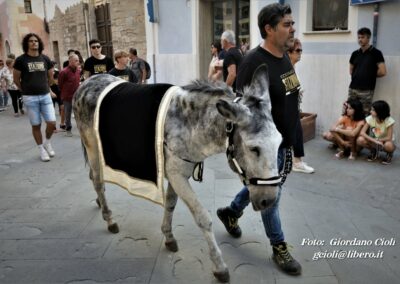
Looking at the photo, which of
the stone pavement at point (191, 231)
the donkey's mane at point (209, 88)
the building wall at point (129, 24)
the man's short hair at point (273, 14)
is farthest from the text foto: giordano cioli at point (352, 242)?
the building wall at point (129, 24)

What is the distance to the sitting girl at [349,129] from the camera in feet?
18.7

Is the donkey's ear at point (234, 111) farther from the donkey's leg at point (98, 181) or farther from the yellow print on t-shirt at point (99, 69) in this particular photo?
the yellow print on t-shirt at point (99, 69)

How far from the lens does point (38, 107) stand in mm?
6156

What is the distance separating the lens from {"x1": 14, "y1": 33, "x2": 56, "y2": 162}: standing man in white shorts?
5.96 metres

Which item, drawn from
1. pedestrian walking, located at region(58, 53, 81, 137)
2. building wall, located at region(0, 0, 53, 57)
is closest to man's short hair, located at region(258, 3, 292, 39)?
pedestrian walking, located at region(58, 53, 81, 137)

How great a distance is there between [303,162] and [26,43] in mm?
4616

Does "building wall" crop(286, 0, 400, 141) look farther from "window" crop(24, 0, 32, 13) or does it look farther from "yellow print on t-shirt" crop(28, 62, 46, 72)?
"window" crop(24, 0, 32, 13)

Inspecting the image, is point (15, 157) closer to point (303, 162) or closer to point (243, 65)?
point (303, 162)

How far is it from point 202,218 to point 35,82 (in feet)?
14.4

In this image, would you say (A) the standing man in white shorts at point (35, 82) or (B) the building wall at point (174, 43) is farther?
(B) the building wall at point (174, 43)

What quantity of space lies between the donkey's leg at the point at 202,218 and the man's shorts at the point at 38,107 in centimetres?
411

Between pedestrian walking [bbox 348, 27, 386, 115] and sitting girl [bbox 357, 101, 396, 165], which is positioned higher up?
pedestrian walking [bbox 348, 27, 386, 115]

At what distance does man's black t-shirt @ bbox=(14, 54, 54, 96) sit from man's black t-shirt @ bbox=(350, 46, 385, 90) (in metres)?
4.99

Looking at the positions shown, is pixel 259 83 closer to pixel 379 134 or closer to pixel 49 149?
pixel 379 134
